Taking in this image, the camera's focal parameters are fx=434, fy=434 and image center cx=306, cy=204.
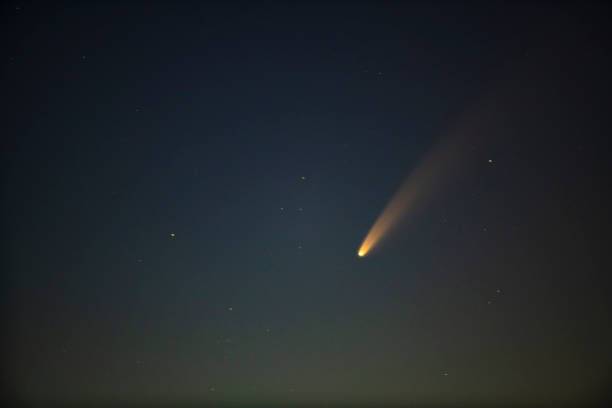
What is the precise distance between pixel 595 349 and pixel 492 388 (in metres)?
0.70

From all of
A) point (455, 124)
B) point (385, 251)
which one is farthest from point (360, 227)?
point (455, 124)

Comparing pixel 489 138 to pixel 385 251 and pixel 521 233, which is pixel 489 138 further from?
pixel 385 251

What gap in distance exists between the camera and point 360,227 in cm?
272

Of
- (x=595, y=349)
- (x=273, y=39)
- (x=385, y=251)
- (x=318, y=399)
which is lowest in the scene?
(x=318, y=399)

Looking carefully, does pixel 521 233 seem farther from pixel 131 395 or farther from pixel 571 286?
pixel 131 395

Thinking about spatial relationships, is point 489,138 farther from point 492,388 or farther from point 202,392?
point 202,392

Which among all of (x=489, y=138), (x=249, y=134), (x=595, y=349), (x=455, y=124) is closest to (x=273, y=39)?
(x=249, y=134)

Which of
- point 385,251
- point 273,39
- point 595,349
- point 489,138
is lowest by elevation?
point 595,349

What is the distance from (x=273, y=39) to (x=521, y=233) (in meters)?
1.98

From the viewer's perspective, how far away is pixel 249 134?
2742 mm

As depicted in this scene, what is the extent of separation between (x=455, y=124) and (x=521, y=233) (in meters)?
0.80

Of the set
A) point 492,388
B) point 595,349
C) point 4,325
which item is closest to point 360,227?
point 492,388

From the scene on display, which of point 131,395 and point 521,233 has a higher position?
point 521,233

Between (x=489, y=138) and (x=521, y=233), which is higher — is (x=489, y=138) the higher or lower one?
the higher one
